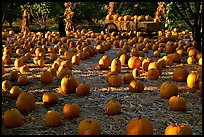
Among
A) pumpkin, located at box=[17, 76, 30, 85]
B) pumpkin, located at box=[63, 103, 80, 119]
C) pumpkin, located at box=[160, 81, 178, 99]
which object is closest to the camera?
pumpkin, located at box=[63, 103, 80, 119]

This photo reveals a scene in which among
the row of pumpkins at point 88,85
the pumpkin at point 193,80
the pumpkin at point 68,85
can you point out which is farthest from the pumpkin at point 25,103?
the pumpkin at point 193,80

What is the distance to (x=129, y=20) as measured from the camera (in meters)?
14.9

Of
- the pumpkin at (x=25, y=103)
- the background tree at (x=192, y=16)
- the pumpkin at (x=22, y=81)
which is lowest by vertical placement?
the pumpkin at (x=25, y=103)

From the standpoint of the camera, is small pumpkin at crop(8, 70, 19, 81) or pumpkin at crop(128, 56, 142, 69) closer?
small pumpkin at crop(8, 70, 19, 81)

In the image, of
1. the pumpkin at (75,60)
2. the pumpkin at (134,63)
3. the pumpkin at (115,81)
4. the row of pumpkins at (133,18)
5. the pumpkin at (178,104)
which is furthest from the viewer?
→ the row of pumpkins at (133,18)

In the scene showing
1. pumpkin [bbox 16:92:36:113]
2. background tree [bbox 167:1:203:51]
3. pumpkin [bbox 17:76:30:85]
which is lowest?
pumpkin [bbox 16:92:36:113]

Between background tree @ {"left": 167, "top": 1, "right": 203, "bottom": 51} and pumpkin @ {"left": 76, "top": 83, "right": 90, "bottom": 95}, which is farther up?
background tree @ {"left": 167, "top": 1, "right": 203, "bottom": 51}

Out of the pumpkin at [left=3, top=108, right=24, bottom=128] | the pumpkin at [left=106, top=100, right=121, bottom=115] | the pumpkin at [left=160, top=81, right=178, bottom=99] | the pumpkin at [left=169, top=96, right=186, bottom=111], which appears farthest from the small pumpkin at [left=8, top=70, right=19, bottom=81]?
the pumpkin at [left=169, top=96, right=186, bottom=111]

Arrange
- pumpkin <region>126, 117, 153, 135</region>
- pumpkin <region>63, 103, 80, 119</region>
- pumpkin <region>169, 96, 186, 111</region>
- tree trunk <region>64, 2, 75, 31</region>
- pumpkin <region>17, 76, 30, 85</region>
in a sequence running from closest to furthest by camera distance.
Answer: pumpkin <region>126, 117, 153, 135</region> → pumpkin <region>63, 103, 80, 119</region> → pumpkin <region>169, 96, 186, 111</region> → pumpkin <region>17, 76, 30, 85</region> → tree trunk <region>64, 2, 75, 31</region>

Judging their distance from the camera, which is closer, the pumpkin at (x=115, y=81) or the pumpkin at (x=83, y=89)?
the pumpkin at (x=83, y=89)

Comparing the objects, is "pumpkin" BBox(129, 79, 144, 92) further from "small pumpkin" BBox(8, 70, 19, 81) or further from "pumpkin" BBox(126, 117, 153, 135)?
"small pumpkin" BBox(8, 70, 19, 81)

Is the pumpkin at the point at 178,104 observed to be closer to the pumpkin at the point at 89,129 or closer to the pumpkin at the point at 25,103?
the pumpkin at the point at 89,129

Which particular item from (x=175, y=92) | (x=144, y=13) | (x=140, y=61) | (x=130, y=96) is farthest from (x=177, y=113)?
(x=144, y=13)

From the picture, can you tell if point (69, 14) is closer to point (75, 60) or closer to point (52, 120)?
point (75, 60)
